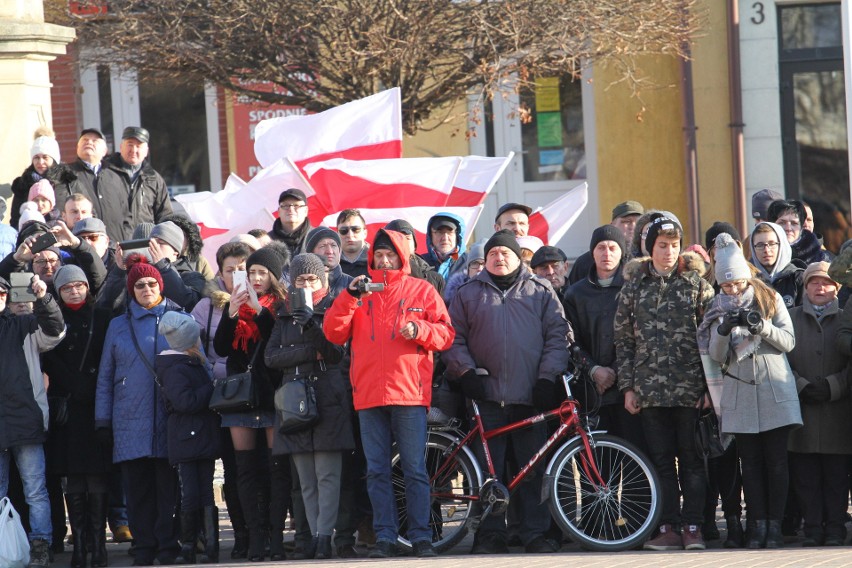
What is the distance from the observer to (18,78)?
523 inches

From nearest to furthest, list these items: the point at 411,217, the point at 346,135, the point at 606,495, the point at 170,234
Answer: the point at 606,495 → the point at 170,234 → the point at 411,217 → the point at 346,135

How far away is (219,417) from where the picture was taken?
10.0 metres

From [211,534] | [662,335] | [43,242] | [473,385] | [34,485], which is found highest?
[43,242]

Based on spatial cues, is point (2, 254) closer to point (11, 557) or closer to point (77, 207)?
point (77, 207)

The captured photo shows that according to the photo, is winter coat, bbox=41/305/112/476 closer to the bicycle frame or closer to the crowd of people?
the crowd of people

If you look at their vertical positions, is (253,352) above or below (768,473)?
above

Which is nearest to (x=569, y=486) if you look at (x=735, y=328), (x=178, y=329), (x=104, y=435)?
(x=735, y=328)

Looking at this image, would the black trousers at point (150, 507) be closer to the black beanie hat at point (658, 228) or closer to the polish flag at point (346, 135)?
the black beanie hat at point (658, 228)

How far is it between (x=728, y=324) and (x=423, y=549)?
222cm

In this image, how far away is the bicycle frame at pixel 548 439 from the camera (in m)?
9.62

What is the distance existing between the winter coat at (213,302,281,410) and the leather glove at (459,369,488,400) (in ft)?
3.77

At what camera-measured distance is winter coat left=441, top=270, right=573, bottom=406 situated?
9727mm

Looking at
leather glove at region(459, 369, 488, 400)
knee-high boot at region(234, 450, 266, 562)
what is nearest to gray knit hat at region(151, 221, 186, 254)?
knee-high boot at region(234, 450, 266, 562)

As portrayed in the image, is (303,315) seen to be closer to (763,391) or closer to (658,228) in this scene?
(658,228)
